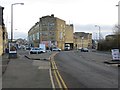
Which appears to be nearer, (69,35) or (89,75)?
(89,75)

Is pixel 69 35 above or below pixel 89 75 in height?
above

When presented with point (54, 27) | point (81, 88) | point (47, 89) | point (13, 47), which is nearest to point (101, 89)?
point (81, 88)

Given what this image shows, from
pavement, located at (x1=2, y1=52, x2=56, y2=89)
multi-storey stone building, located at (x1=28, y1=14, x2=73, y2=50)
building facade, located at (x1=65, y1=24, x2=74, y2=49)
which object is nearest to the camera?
pavement, located at (x1=2, y1=52, x2=56, y2=89)

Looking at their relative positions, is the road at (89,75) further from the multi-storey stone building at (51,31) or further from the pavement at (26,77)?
the multi-storey stone building at (51,31)

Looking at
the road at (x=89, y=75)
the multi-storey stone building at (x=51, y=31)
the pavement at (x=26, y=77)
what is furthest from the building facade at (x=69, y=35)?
the pavement at (x=26, y=77)

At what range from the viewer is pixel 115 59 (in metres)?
42.1

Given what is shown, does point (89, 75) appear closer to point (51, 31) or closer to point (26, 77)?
point (26, 77)

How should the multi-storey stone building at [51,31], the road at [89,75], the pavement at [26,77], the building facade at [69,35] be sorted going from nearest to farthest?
1. the pavement at [26,77]
2. the road at [89,75]
3. the multi-storey stone building at [51,31]
4. the building facade at [69,35]

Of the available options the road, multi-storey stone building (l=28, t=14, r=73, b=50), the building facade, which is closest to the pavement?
the road

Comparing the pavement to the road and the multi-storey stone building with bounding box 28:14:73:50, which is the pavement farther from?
the multi-storey stone building with bounding box 28:14:73:50

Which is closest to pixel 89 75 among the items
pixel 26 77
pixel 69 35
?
pixel 26 77

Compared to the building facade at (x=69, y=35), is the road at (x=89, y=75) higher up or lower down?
lower down

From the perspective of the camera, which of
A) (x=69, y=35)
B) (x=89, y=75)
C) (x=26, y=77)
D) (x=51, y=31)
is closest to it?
(x=26, y=77)

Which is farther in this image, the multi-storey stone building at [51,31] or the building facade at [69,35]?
the building facade at [69,35]
